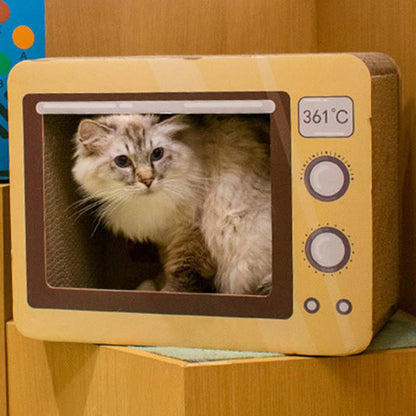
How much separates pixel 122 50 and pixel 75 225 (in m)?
0.55

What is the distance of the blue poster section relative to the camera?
5.06 feet

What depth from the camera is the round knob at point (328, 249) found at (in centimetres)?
95

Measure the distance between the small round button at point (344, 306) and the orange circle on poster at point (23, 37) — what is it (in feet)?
3.24

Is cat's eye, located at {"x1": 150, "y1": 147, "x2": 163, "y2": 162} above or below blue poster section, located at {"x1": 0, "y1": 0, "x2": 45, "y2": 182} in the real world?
below

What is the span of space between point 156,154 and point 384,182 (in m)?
0.38

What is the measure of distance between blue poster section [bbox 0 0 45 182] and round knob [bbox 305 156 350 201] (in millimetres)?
838

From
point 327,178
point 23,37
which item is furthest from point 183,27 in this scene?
point 327,178

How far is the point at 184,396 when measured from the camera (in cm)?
96

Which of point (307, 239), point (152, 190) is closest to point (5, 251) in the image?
point (152, 190)

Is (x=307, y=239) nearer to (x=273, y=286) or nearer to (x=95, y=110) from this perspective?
(x=273, y=286)

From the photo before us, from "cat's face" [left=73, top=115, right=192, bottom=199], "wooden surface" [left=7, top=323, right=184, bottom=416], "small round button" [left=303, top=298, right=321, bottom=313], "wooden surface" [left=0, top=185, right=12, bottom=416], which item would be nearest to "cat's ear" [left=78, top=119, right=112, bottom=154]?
"cat's face" [left=73, top=115, right=192, bottom=199]

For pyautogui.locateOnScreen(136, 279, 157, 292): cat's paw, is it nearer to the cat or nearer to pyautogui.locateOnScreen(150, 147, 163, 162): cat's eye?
the cat

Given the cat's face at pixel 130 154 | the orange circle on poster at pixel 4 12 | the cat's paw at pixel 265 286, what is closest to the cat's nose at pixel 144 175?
the cat's face at pixel 130 154

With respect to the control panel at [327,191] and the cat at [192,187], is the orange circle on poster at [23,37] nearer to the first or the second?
the cat at [192,187]
